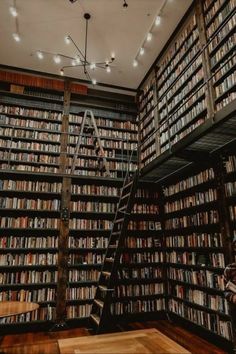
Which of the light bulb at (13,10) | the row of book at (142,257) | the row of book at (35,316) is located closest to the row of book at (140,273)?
the row of book at (142,257)

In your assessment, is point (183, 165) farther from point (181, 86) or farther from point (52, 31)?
point (52, 31)

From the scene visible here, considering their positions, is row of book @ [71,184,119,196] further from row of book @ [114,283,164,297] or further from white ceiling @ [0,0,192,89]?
white ceiling @ [0,0,192,89]

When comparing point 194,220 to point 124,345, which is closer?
point 124,345

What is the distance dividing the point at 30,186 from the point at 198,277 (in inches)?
117

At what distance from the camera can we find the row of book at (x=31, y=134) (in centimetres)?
478

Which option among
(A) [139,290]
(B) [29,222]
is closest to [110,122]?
(B) [29,222]

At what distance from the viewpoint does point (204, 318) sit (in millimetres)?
3471

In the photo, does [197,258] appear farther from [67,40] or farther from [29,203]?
[67,40]

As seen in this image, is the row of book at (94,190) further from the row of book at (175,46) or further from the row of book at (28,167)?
the row of book at (175,46)

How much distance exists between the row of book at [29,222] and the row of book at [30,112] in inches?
80.5

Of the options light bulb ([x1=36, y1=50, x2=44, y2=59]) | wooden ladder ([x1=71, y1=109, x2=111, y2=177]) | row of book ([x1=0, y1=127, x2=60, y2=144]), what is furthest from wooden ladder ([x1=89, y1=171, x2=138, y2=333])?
light bulb ([x1=36, y1=50, x2=44, y2=59])

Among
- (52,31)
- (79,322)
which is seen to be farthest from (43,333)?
(52,31)

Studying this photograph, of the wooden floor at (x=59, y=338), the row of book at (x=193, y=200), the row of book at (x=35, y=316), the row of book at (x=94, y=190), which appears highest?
the row of book at (x=94, y=190)

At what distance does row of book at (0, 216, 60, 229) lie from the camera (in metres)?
4.08
